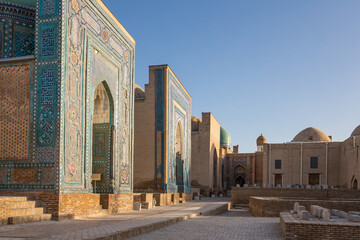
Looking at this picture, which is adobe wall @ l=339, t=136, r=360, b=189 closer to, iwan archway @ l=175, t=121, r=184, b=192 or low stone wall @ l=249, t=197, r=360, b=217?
iwan archway @ l=175, t=121, r=184, b=192

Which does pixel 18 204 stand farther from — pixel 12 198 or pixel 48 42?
pixel 48 42

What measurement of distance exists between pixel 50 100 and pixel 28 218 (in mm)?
2660

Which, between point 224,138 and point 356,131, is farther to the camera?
point 224,138

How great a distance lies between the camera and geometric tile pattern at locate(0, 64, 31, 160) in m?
8.72

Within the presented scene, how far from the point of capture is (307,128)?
3434 cm

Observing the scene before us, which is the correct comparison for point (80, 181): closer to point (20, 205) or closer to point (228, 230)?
point (20, 205)

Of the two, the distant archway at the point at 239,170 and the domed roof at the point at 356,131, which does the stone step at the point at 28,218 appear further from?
the distant archway at the point at 239,170

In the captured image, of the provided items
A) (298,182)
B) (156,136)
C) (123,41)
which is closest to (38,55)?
(123,41)

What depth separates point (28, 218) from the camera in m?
7.44

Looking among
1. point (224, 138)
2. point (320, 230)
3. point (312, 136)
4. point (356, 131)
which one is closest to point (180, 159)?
point (320, 230)

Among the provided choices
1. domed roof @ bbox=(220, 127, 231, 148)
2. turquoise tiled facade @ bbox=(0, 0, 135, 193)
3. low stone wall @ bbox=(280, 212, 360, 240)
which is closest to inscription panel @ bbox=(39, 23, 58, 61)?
turquoise tiled facade @ bbox=(0, 0, 135, 193)

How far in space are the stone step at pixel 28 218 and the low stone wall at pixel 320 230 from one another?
486cm

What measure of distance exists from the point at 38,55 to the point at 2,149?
2.36 meters

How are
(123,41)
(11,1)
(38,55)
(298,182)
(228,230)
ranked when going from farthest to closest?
(298,182) → (123,41) → (11,1) → (38,55) → (228,230)
